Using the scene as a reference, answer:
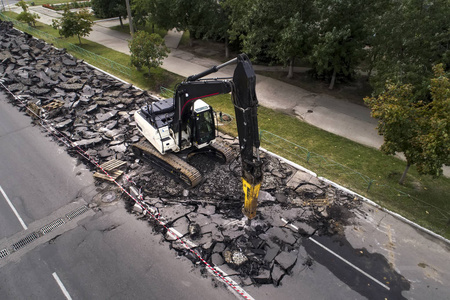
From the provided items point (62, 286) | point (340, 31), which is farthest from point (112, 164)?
point (340, 31)

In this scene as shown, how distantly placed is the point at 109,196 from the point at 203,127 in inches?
215

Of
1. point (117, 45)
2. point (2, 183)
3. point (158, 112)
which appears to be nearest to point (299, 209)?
point (158, 112)

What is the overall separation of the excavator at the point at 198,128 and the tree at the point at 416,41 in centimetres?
985

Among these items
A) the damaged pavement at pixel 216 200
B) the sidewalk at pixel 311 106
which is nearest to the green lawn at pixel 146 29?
the sidewalk at pixel 311 106

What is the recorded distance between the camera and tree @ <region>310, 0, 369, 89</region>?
62.8 feet

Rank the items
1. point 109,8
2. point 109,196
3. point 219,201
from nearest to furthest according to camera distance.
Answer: point 219,201 → point 109,196 → point 109,8

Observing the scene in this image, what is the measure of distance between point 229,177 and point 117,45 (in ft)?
86.8

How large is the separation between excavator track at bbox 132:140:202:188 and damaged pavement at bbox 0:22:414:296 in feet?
1.37

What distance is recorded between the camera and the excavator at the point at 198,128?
9.83 metres

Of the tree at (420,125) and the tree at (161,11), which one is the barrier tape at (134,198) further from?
the tree at (161,11)

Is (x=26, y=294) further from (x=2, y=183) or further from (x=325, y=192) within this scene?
(x=325, y=192)

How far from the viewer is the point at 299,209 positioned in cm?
1295

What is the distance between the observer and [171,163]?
13.9 meters

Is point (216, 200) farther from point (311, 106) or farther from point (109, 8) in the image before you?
point (109, 8)
